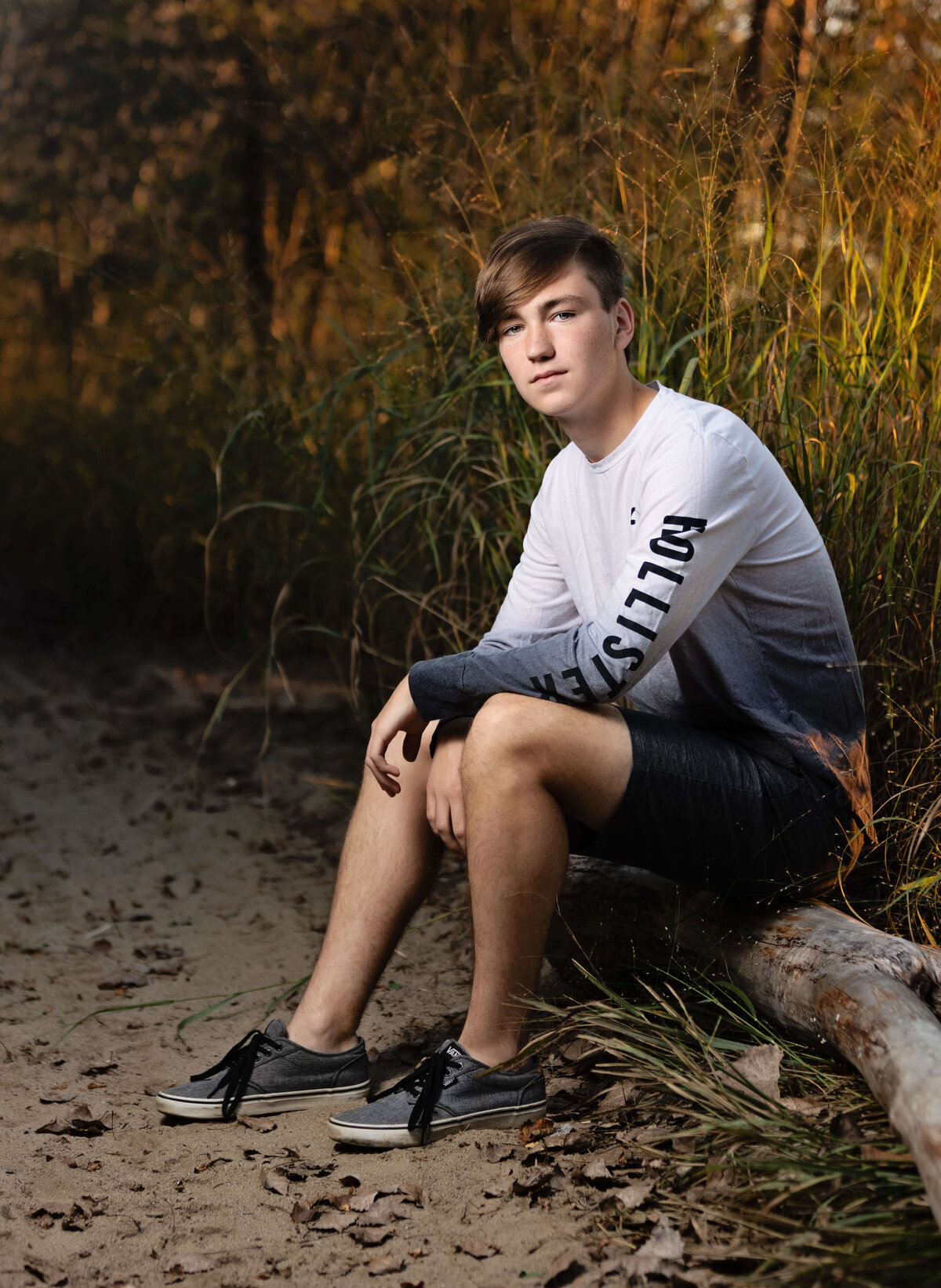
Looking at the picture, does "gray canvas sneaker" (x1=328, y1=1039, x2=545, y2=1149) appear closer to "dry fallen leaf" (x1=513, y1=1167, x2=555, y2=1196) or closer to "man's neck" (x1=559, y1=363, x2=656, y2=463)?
"dry fallen leaf" (x1=513, y1=1167, x2=555, y2=1196)

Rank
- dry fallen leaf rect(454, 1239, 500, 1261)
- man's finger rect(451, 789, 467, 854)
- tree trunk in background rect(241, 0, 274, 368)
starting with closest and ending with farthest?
dry fallen leaf rect(454, 1239, 500, 1261), man's finger rect(451, 789, 467, 854), tree trunk in background rect(241, 0, 274, 368)

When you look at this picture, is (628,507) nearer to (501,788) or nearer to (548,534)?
(548,534)

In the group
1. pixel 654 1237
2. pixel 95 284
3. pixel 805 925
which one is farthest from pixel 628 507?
pixel 95 284

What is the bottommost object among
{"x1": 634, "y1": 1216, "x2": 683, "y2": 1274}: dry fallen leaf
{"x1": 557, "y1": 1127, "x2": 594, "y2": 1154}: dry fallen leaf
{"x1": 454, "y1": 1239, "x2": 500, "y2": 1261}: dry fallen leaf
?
{"x1": 557, "y1": 1127, "x2": 594, "y2": 1154}: dry fallen leaf

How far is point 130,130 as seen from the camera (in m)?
6.22

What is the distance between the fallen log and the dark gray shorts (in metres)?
0.10

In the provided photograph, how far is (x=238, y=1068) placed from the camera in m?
2.11

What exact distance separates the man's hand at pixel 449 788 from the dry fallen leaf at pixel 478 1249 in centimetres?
60

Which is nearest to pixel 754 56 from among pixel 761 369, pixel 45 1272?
pixel 761 369

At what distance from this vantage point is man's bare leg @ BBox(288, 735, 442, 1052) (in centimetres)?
216

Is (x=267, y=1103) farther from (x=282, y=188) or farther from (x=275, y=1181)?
(x=282, y=188)

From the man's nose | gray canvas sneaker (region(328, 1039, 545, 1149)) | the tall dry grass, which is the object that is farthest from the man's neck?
gray canvas sneaker (region(328, 1039, 545, 1149))

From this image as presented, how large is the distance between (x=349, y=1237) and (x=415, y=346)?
2.14 meters

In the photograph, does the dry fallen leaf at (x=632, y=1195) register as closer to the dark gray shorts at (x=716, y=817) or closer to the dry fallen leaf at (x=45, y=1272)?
the dark gray shorts at (x=716, y=817)
